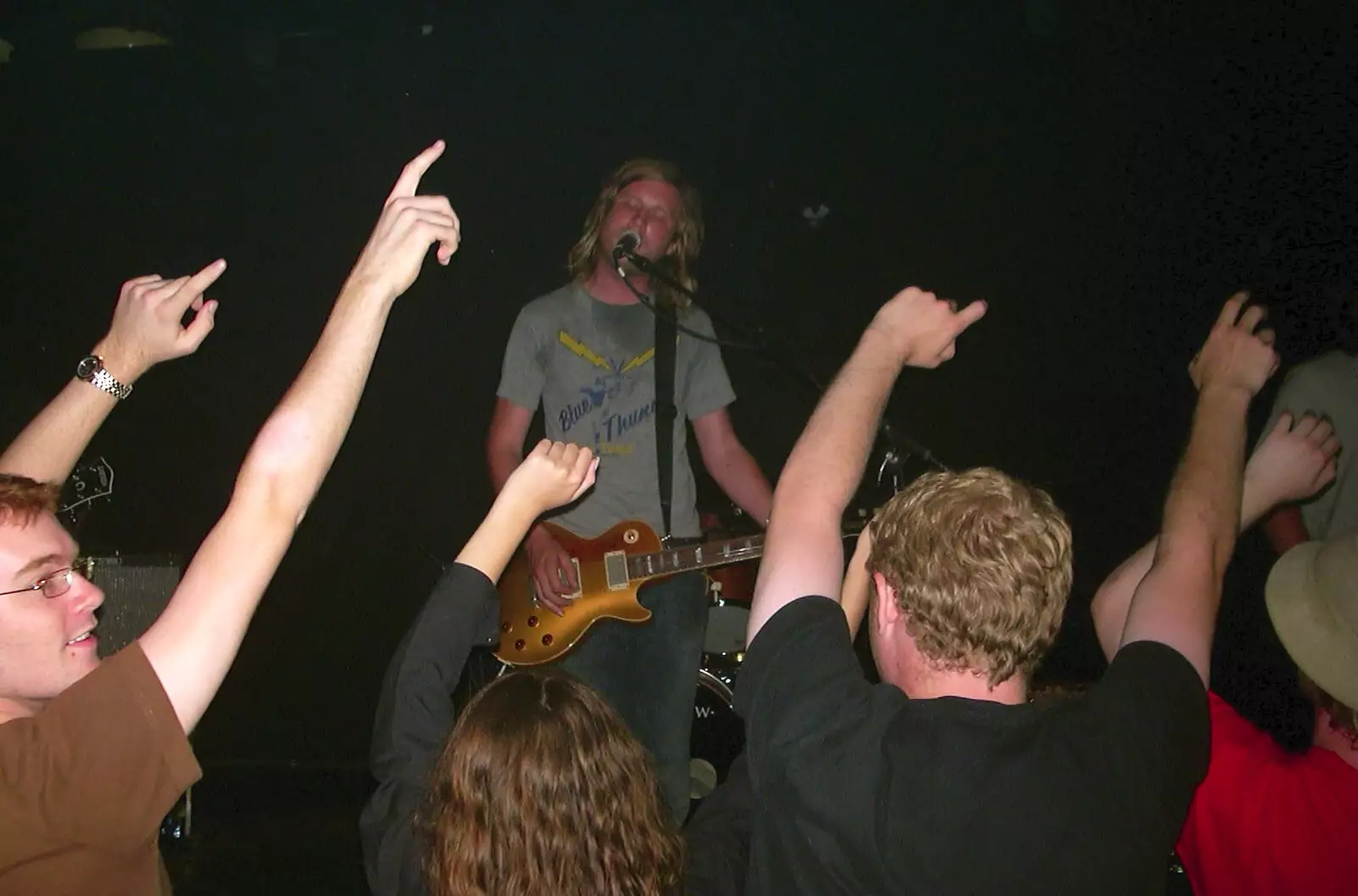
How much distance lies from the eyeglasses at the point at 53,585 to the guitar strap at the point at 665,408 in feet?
6.44

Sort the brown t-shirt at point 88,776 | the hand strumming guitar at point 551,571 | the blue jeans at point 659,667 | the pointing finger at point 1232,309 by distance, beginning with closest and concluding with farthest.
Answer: the brown t-shirt at point 88,776
the pointing finger at point 1232,309
the blue jeans at point 659,667
the hand strumming guitar at point 551,571

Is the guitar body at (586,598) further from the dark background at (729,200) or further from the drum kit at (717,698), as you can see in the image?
the dark background at (729,200)

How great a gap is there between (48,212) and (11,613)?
361 centimetres

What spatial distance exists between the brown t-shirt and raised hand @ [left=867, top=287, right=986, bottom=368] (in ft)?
3.34

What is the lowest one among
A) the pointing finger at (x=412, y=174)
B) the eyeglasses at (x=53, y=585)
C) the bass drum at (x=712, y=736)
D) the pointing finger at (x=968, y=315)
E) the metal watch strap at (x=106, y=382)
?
the bass drum at (x=712, y=736)

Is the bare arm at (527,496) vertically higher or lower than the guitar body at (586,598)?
higher

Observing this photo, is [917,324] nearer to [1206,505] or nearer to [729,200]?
[1206,505]

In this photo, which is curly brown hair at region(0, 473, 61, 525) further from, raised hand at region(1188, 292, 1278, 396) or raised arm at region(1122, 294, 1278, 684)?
raised hand at region(1188, 292, 1278, 396)

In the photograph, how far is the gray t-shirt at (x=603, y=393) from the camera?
3.21 m

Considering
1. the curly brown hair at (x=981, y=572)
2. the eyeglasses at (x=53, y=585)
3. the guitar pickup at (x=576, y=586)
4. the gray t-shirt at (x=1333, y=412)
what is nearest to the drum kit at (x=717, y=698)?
the guitar pickup at (x=576, y=586)

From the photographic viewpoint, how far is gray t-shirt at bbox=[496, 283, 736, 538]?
3.21 m

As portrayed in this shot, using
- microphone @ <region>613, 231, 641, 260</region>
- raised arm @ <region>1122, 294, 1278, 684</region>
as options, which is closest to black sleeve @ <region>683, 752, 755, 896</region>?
raised arm @ <region>1122, 294, 1278, 684</region>

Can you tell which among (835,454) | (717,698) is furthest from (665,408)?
(835,454)

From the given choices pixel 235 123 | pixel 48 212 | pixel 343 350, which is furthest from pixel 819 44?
pixel 343 350
